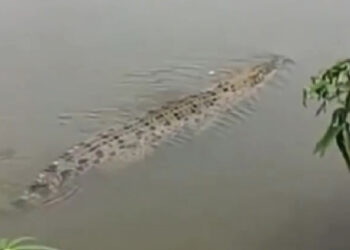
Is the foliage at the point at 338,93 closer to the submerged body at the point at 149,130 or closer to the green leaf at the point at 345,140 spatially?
the green leaf at the point at 345,140

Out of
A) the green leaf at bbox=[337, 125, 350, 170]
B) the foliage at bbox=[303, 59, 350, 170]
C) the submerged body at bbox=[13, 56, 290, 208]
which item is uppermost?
the submerged body at bbox=[13, 56, 290, 208]

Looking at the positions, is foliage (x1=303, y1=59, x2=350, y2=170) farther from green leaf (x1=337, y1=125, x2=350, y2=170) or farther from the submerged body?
the submerged body

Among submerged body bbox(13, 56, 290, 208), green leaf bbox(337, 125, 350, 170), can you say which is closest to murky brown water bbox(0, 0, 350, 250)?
submerged body bbox(13, 56, 290, 208)

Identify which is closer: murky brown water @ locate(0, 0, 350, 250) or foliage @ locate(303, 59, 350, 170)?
foliage @ locate(303, 59, 350, 170)

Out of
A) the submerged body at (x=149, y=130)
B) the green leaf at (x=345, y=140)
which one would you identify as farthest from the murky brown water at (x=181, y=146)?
the green leaf at (x=345, y=140)

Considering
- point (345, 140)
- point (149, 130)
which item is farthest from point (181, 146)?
point (345, 140)

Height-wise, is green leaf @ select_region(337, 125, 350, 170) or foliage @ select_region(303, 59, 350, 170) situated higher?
foliage @ select_region(303, 59, 350, 170)
